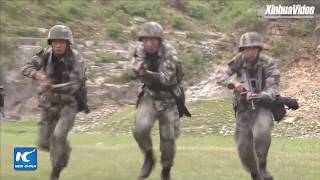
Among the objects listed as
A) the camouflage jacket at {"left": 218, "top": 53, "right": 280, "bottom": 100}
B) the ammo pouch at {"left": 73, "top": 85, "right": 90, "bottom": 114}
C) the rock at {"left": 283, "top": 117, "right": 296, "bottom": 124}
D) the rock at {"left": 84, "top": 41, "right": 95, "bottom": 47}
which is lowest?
the rock at {"left": 283, "top": 117, "right": 296, "bottom": 124}

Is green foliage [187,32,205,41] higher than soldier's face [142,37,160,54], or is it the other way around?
soldier's face [142,37,160,54]

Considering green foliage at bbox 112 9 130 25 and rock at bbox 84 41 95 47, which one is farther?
green foliage at bbox 112 9 130 25

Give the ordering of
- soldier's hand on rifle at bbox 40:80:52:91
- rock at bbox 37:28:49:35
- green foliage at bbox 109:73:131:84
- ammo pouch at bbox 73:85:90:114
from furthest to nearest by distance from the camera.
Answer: rock at bbox 37:28:49:35, green foliage at bbox 109:73:131:84, ammo pouch at bbox 73:85:90:114, soldier's hand on rifle at bbox 40:80:52:91

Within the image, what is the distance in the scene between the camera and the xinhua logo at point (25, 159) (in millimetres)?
10828

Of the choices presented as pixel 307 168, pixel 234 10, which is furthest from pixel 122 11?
pixel 307 168

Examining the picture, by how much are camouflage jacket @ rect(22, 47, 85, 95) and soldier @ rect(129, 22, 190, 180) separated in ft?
2.59

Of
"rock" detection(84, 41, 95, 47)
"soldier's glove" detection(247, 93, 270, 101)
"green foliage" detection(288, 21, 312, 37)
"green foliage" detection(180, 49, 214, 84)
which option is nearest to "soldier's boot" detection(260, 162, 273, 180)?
"soldier's glove" detection(247, 93, 270, 101)

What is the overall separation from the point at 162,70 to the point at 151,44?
0.38 metres

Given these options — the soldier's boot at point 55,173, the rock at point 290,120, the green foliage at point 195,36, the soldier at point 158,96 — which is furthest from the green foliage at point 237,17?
the soldier's boot at point 55,173

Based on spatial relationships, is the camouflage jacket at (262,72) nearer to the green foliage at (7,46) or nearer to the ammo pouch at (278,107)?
the ammo pouch at (278,107)

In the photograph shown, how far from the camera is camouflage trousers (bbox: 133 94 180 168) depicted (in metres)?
9.52

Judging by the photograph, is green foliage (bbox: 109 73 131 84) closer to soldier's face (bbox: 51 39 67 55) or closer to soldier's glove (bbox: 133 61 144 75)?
soldier's face (bbox: 51 39 67 55)

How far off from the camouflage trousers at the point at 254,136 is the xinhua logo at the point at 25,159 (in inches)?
131

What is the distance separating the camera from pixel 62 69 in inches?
380
